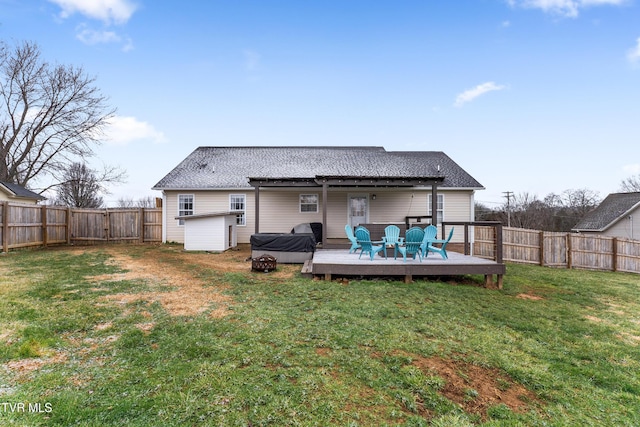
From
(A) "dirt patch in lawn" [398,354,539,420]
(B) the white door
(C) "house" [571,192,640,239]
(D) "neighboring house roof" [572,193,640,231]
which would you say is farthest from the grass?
(D) "neighboring house roof" [572,193,640,231]

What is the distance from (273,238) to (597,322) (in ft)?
25.0

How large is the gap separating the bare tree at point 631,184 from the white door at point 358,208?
36259 millimetres

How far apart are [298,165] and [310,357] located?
13318mm

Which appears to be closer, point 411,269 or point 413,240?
point 411,269

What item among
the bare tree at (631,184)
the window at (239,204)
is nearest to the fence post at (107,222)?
the window at (239,204)

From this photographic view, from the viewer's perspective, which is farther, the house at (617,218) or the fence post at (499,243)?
the house at (617,218)

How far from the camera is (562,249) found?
37.8 ft

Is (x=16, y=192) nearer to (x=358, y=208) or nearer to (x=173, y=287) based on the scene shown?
(x=173, y=287)

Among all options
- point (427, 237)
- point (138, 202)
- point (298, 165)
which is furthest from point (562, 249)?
point (138, 202)

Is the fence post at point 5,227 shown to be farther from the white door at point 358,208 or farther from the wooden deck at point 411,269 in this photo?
the white door at point 358,208

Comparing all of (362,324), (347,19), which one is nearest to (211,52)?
(347,19)

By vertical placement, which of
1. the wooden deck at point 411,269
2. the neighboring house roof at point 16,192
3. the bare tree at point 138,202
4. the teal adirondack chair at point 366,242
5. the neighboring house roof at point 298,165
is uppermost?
the neighboring house roof at point 298,165

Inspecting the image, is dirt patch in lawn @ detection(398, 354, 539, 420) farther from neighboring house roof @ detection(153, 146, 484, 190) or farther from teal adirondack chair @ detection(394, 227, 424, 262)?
neighboring house roof @ detection(153, 146, 484, 190)

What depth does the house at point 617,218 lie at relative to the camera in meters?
18.6
